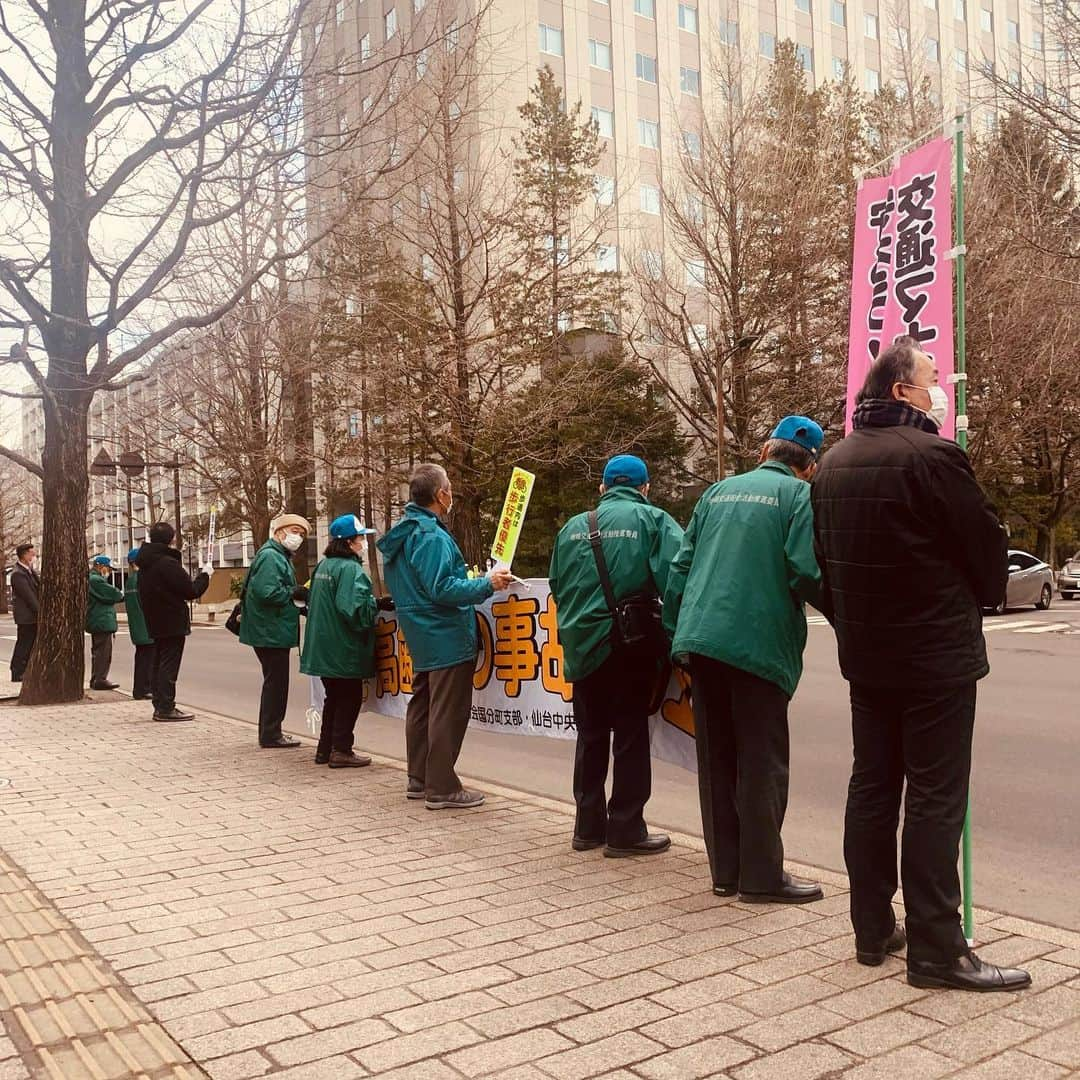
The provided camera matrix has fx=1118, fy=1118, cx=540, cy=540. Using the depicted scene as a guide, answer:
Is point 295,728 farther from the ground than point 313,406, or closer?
closer

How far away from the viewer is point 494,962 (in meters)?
3.99

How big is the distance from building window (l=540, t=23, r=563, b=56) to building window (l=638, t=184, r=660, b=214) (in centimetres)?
698

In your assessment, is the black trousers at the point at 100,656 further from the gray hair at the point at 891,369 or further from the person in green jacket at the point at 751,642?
the gray hair at the point at 891,369

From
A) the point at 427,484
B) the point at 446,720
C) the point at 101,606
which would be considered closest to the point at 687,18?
the point at 101,606

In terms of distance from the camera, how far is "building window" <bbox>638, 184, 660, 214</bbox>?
5077 centimetres

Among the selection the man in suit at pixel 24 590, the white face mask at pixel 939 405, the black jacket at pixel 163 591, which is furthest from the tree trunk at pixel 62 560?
the white face mask at pixel 939 405

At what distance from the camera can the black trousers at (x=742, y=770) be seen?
4.54 metres

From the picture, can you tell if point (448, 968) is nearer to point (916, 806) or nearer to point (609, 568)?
point (916, 806)

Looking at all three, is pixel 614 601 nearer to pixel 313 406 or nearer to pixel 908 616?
pixel 908 616

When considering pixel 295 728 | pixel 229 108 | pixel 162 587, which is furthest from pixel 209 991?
pixel 229 108

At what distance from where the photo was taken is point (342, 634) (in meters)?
8.07

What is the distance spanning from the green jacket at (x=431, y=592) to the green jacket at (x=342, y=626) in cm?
134

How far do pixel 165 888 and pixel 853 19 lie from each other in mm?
64998

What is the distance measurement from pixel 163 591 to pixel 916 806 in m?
9.35
